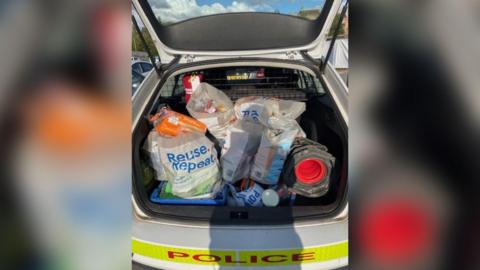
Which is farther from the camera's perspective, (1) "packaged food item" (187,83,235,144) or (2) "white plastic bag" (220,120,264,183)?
(1) "packaged food item" (187,83,235,144)

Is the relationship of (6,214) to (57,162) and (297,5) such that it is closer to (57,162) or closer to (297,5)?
(57,162)

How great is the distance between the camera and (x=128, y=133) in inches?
30.1

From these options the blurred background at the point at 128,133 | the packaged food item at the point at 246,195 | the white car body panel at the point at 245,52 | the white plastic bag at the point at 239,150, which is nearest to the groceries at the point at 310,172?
the packaged food item at the point at 246,195

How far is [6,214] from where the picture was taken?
0.74 meters

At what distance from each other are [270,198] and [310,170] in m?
0.24

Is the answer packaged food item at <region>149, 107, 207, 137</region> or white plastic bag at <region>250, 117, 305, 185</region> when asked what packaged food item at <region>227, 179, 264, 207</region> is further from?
packaged food item at <region>149, 107, 207, 137</region>

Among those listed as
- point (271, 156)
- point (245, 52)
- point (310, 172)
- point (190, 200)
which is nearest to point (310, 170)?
point (310, 172)

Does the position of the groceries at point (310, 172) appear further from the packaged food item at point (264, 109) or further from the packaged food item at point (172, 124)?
the packaged food item at point (172, 124)

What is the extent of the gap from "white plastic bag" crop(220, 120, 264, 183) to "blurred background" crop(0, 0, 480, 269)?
3.96ft

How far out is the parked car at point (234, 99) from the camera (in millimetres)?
1423

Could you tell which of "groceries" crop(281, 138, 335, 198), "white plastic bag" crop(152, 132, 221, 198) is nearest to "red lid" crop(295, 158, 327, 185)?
"groceries" crop(281, 138, 335, 198)

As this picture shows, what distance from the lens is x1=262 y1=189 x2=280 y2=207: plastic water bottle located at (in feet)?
5.86

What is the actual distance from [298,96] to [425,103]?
2258 millimetres

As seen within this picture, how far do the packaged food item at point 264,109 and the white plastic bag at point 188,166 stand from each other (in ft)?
1.50
